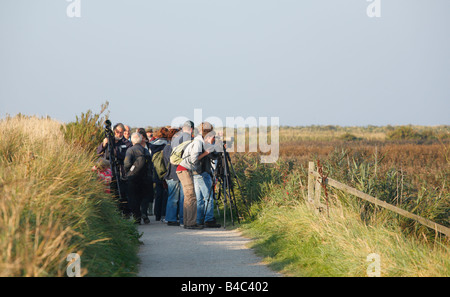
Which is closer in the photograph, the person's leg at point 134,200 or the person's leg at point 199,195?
the person's leg at point 199,195

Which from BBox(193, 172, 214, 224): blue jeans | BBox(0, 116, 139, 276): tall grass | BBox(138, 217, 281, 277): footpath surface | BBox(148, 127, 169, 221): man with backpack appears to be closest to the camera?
BBox(0, 116, 139, 276): tall grass

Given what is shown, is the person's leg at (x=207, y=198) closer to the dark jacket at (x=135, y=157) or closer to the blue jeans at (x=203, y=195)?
the blue jeans at (x=203, y=195)

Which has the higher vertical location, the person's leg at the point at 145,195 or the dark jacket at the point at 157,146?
the dark jacket at the point at 157,146

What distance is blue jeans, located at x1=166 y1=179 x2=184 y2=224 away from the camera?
1388 cm

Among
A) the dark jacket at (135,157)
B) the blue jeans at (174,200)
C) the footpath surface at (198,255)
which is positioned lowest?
the footpath surface at (198,255)

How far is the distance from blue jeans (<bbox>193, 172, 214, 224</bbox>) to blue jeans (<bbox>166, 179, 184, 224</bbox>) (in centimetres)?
60

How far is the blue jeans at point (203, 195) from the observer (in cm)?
1325

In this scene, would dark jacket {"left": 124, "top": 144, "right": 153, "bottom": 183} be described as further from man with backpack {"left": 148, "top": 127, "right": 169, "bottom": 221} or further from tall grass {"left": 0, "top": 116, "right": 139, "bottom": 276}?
tall grass {"left": 0, "top": 116, "right": 139, "bottom": 276}

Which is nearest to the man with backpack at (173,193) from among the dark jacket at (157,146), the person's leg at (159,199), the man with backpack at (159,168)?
the man with backpack at (159,168)

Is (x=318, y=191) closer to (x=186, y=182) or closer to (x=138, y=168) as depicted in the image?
(x=186, y=182)

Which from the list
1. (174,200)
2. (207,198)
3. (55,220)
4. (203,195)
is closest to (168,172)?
(174,200)

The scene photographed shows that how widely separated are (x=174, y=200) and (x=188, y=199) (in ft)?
3.43

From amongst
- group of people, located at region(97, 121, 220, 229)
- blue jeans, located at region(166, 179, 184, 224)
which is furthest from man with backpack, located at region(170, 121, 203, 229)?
→ blue jeans, located at region(166, 179, 184, 224)
